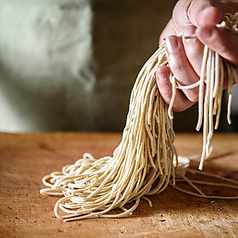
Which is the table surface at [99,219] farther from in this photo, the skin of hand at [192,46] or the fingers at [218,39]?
the fingers at [218,39]

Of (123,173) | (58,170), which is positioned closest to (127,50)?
(58,170)

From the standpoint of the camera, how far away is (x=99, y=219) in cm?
90

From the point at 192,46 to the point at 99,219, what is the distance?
1.62 feet

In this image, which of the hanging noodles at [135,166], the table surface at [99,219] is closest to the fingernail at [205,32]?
the hanging noodles at [135,166]

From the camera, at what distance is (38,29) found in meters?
1.70

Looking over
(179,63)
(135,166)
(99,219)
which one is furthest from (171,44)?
(99,219)

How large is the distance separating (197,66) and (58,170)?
64cm

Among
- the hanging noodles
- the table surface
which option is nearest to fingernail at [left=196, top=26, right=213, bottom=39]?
the hanging noodles

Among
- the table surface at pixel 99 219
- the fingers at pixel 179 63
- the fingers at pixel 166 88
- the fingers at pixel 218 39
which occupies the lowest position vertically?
the table surface at pixel 99 219

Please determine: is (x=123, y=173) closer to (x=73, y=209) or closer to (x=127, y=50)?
(x=73, y=209)

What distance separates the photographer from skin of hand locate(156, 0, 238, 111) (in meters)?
0.77

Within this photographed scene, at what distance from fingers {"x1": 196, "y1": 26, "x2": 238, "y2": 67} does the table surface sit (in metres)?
0.43

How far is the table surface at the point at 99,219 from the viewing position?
84cm

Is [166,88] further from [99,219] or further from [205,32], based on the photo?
[99,219]
